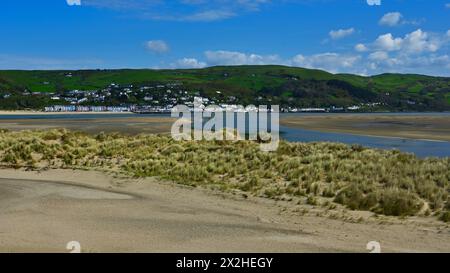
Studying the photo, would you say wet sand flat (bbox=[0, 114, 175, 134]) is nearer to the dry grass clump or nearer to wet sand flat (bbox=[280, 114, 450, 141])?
wet sand flat (bbox=[280, 114, 450, 141])

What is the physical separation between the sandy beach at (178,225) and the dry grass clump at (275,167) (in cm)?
163

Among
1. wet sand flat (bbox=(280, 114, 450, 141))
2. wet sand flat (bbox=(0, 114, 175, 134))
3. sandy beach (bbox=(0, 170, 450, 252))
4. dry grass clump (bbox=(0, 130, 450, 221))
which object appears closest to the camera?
sandy beach (bbox=(0, 170, 450, 252))

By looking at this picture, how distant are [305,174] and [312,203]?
4151mm

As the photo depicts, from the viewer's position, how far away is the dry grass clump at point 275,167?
51.2ft

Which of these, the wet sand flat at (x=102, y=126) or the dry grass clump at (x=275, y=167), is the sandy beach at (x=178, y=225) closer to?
the dry grass clump at (x=275, y=167)

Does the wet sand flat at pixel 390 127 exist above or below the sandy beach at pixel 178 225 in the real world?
above

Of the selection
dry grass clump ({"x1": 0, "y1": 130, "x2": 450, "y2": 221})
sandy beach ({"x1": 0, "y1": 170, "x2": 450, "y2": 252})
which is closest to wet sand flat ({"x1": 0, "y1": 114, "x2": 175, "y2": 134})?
dry grass clump ({"x1": 0, "y1": 130, "x2": 450, "y2": 221})

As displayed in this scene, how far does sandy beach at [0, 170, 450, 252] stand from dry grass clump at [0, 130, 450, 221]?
64.3 inches

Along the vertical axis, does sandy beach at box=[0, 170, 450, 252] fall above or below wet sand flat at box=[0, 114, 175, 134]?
below

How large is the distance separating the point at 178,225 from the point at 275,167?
10.5 meters

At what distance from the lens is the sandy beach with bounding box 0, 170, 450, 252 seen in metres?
10.2

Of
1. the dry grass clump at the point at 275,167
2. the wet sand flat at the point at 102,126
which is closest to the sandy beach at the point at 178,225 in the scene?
the dry grass clump at the point at 275,167

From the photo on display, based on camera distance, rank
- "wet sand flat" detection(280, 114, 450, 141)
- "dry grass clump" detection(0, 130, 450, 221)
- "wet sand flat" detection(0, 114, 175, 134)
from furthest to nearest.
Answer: "wet sand flat" detection(0, 114, 175, 134) → "wet sand flat" detection(280, 114, 450, 141) → "dry grass clump" detection(0, 130, 450, 221)
